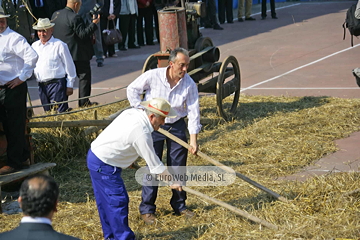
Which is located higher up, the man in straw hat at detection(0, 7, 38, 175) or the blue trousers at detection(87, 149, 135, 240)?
the man in straw hat at detection(0, 7, 38, 175)

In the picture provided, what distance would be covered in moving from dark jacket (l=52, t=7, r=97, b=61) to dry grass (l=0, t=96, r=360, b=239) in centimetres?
115

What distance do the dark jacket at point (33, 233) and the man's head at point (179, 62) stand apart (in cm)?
289

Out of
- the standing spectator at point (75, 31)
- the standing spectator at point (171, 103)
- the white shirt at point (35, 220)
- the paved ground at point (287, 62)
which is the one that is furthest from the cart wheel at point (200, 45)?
the white shirt at point (35, 220)

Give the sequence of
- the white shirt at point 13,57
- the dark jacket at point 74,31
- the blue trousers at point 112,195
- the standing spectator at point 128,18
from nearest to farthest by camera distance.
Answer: the blue trousers at point 112,195
the white shirt at point 13,57
the dark jacket at point 74,31
the standing spectator at point 128,18

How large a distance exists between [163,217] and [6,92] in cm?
233

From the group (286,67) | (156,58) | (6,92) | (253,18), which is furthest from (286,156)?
(253,18)

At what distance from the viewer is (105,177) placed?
5.09 metres

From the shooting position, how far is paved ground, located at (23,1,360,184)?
11929 millimetres

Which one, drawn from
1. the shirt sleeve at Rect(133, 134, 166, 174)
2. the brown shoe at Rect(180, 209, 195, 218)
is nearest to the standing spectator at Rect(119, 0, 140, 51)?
the brown shoe at Rect(180, 209, 195, 218)

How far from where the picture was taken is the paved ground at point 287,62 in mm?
11929

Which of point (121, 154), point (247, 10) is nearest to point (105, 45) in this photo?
point (247, 10)

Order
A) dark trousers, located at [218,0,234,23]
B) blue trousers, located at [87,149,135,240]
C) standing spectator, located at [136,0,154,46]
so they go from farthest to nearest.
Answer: dark trousers, located at [218,0,234,23]
standing spectator, located at [136,0,154,46]
blue trousers, located at [87,149,135,240]

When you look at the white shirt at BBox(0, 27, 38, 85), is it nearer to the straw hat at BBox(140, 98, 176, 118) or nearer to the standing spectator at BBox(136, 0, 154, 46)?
the straw hat at BBox(140, 98, 176, 118)

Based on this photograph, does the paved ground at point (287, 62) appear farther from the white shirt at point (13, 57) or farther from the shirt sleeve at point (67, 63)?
the white shirt at point (13, 57)
